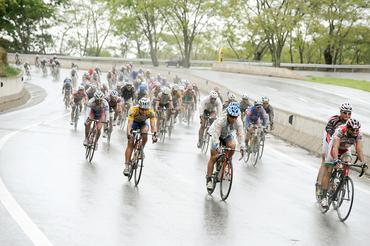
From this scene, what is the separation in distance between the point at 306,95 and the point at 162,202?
34781mm

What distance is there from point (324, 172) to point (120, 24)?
70.6 meters

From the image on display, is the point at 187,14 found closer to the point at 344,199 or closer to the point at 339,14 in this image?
the point at 339,14

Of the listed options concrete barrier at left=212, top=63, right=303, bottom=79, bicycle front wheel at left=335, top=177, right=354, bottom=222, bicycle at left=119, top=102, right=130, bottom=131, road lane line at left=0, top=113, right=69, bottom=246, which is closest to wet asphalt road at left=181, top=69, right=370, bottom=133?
concrete barrier at left=212, top=63, right=303, bottom=79

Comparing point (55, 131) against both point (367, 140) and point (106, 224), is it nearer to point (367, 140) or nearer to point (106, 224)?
point (367, 140)

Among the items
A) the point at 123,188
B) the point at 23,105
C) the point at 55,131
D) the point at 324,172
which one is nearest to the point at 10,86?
the point at 23,105

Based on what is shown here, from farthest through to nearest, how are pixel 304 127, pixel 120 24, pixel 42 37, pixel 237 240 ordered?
pixel 42 37, pixel 120 24, pixel 304 127, pixel 237 240

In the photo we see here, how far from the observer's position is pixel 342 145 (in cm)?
1222

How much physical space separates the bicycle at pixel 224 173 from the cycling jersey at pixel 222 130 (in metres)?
0.22

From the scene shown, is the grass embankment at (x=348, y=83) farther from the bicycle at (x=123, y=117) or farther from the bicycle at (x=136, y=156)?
the bicycle at (x=136, y=156)

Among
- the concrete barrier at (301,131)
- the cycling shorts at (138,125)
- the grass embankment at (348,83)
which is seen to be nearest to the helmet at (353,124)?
the cycling shorts at (138,125)

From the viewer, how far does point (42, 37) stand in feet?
333

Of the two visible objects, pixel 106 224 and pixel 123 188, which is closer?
pixel 106 224

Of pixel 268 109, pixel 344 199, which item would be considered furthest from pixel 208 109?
pixel 344 199

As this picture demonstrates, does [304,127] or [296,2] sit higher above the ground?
[296,2]
